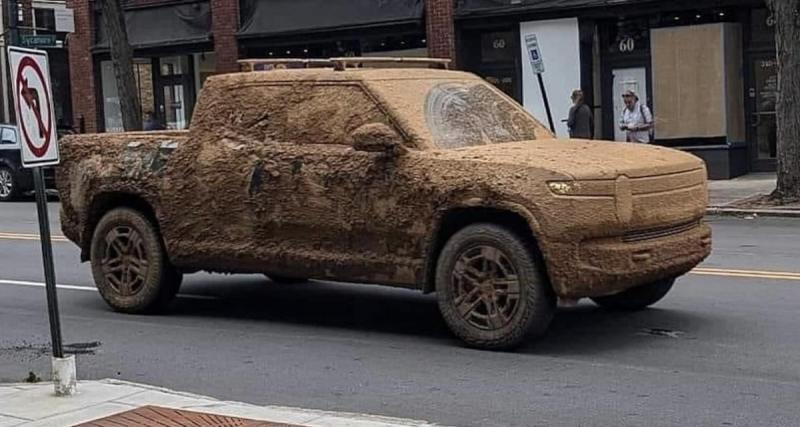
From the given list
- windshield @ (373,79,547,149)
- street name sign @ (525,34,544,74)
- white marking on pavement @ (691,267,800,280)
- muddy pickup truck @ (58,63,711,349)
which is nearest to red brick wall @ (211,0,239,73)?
street name sign @ (525,34,544,74)

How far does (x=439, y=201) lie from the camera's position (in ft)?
27.5

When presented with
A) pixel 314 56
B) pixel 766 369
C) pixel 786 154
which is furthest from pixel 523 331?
pixel 314 56

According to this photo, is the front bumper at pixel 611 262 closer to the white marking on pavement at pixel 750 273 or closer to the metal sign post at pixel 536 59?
the white marking on pavement at pixel 750 273

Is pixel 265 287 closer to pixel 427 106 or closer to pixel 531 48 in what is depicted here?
pixel 427 106

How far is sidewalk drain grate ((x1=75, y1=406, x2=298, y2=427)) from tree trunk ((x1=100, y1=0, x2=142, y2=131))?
64.6 ft

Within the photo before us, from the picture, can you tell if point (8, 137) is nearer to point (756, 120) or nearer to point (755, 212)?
point (756, 120)

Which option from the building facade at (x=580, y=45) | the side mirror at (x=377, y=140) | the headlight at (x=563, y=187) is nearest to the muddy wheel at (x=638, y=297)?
the headlight at (x=563, y=187)

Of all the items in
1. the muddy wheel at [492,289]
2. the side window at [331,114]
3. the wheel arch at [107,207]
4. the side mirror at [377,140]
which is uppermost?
the side window at [331,114]

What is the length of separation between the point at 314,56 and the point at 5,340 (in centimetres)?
1922

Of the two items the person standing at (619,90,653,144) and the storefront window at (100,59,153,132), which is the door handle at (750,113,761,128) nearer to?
the person standing at (619,90,653,144)

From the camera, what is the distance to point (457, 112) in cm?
914

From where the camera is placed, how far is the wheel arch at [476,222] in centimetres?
798

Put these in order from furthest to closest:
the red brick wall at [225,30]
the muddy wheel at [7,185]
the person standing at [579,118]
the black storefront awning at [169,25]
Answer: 1. the black storefront awning at [169,25]
2. the red brick wall at [225,30]
3. the muddy wheel at [7,185]
4. the person standing at [579,118]

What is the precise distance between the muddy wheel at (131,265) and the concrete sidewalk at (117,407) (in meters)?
2.51
